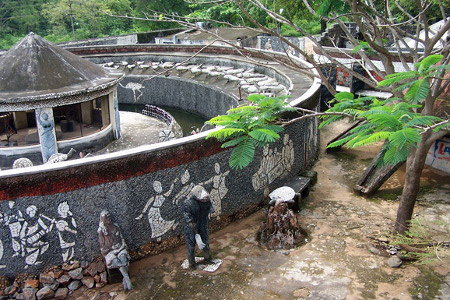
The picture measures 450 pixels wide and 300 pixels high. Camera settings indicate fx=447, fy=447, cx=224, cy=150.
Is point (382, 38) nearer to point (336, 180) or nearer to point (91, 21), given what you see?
point (336, 180)

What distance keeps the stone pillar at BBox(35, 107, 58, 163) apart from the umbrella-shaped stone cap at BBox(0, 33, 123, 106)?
0.54 m

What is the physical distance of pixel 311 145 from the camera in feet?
43.4

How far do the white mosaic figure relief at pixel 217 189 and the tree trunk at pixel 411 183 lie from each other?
363cm

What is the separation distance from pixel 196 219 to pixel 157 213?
107cm

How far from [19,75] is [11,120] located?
3768 mm

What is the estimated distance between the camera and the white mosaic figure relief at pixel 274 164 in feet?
34.6

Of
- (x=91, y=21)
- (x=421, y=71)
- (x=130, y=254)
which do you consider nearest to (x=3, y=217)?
(x=130, y=254)

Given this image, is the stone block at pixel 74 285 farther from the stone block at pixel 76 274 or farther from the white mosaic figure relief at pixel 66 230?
the white mosaic figure relief at pixel 66 230

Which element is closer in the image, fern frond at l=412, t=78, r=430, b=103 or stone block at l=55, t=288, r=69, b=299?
fern frond at l=412, t=78, r=430, b=103

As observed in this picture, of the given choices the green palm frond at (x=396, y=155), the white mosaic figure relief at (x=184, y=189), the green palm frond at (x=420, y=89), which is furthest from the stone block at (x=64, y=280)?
the green palm frond at (x=420, y=89)

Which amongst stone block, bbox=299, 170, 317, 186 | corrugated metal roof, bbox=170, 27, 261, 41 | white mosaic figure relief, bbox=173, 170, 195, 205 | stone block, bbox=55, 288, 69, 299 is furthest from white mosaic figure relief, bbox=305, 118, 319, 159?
corrugated metal roof, bbox=170, 27, 261, 41

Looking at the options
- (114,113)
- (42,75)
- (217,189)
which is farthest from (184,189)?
(114,113)

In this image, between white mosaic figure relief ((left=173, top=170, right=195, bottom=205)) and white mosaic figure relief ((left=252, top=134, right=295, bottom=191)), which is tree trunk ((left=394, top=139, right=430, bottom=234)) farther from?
white mosaic figure relief ((left=173, top=170, right=195, bottom=205))

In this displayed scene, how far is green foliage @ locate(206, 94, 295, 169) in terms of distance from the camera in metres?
7.58
